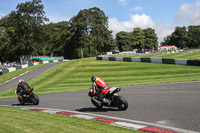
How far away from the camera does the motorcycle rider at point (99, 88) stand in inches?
372

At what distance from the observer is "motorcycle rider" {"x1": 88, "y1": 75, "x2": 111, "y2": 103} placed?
9.46m

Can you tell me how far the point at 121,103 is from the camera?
9117 mm

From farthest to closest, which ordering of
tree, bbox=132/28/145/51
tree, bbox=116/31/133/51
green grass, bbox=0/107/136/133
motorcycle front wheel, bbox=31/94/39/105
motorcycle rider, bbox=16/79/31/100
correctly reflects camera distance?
tree, bbox=116/31/133/51 < tree, bbox=132/28/145/51 < motorcycle rider, bbox=16/79/31/100 < motorcycle front wheel, bbox=31/94/39/105 < green grass, bbox=0/107/136/133

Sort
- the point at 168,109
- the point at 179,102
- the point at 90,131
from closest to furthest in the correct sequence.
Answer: the point at 90,131
the point at 168,109
the point at 179,102

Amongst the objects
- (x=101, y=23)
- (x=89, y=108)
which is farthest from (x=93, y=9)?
(x=89, y=108)

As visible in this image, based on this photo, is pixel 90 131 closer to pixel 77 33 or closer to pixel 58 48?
pixel 77 33

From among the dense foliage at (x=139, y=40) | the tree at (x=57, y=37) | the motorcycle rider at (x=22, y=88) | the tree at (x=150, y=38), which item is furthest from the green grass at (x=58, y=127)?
the tree at (x=150, y=38)

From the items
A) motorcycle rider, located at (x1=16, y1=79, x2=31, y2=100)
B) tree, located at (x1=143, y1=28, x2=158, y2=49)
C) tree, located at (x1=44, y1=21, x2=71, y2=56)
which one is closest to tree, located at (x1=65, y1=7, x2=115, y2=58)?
tree, located at (x1=44, y1=21, x2=71, y2=56)

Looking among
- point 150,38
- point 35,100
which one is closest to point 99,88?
point 35,100

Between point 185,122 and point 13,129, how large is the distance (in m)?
5.00

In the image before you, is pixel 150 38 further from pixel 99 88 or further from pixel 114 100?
pixel 114 100

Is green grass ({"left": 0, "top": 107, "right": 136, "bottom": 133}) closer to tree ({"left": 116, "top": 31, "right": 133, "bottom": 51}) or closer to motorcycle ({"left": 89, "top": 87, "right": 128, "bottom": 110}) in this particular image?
motorcycle ({"left": 89, "top": 87, "right": 128, "bottom": 110})

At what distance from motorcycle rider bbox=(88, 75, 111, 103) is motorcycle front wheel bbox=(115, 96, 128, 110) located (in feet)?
1.63

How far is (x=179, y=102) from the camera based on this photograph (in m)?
9.62
